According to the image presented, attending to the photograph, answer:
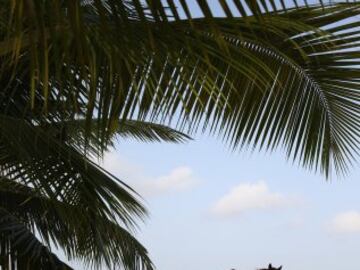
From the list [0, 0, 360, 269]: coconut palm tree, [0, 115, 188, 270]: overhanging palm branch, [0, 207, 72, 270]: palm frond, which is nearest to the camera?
[0, 0, 360, 269]: coconut palm tree

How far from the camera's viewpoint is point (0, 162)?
4227 mm

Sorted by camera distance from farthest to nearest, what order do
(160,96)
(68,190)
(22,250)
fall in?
(22,250), (68,190), (160,96)

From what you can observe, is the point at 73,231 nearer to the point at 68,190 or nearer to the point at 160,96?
the point at 68,190

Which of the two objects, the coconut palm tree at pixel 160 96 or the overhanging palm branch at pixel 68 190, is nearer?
the coconut palm tree at pixel 160 96

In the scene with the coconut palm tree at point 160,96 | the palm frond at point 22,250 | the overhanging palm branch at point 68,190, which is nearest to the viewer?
the coconut palm tree at point 160,96

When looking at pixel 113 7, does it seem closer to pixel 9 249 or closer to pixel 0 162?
pixel 0 162

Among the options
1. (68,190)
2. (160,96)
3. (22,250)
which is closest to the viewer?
(160,96)

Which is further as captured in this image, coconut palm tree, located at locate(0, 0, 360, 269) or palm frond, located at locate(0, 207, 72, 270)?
palm frond, located at locate(0, 207, 72, 270)

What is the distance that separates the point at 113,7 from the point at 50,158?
95.5 inches

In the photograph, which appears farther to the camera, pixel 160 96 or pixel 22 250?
pixel 22 250

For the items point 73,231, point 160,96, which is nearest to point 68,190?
point 73,231

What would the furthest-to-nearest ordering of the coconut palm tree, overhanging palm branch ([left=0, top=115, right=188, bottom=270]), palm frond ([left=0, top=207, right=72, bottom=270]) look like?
palm frond ([left=0, top=207, right=72, bottom=270]) → overhanging palm branch ([left=0, top=115, right=188, bottom=270]) → the coconut palm tree

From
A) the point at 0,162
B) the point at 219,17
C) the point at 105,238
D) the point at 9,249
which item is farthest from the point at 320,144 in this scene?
the point at 9,249

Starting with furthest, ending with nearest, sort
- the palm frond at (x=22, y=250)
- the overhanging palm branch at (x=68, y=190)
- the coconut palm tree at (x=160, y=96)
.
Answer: the palm frond at (x=22, y=250), the overhanging palm branch at (x=68, y=190), the coconut palm tree at (x=160, y=96)
